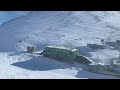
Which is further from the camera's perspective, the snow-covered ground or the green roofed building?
the snow-covered ground

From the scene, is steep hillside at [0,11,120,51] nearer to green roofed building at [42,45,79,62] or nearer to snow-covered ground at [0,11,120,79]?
snow-covered ground at [0,11,120,79]

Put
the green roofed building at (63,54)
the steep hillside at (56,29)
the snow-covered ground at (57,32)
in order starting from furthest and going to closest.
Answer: the steep hillside at (56,29), the snow-covered ground at (57,32), the green roofed building at (63,54)

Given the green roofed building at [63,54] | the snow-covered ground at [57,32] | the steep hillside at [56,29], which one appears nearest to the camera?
the green roofed building at [63,54]

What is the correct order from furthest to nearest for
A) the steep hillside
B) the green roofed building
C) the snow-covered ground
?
1. the steep hillside
2. the snow-covered ground
3. the green roofed building

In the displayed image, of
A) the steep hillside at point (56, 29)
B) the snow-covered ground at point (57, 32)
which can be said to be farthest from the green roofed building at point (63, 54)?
the steep hillside at point (56, 29)

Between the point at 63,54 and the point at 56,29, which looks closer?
the point at 63,54

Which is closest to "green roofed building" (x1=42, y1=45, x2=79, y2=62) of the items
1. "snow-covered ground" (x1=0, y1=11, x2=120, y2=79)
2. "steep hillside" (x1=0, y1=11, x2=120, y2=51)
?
"snow-covered ground" (x1=0, y1=11, x2=120, y2=79)

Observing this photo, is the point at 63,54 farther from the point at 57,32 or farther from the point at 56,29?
the point at 56,29

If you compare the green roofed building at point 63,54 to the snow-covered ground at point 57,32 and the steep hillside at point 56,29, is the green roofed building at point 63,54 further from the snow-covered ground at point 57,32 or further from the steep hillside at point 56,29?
the steep hillside at point 56,29

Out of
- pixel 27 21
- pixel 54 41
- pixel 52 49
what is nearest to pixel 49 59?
pixel 52 49

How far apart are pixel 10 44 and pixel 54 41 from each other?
2.06 metres

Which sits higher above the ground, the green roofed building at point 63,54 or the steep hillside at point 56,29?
the steep hillside at point 56,29

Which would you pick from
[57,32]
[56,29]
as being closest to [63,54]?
[57,32]

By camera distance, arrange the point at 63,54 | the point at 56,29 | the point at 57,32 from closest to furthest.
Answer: the point at 63,54 → the point at 57,32 → the point at 56,29
